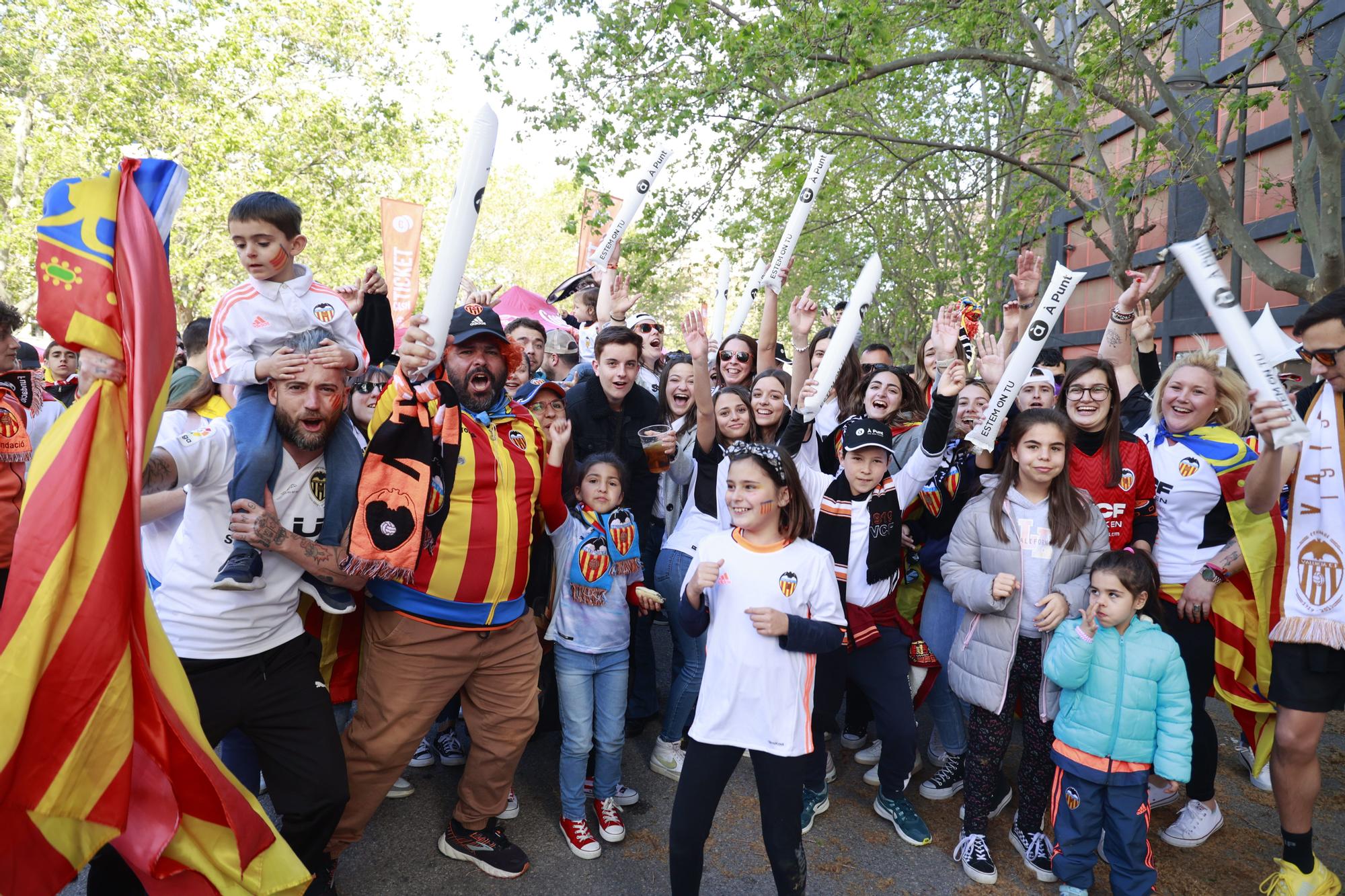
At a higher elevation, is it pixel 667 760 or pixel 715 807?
pixel 715 807

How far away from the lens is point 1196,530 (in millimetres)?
4055

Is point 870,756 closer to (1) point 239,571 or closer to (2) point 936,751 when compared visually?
(2) point 936,751

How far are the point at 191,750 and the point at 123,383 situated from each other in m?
1.05

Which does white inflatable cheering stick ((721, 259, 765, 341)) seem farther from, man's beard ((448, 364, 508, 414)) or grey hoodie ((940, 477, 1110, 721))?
man's beard ((448, 364, 508, 414))

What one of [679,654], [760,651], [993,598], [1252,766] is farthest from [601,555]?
[1252,766]

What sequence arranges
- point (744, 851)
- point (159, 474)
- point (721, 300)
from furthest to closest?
point (721, 300) → point (744, 851) → point (159, 474)

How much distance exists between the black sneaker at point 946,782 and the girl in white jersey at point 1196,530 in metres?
0.87

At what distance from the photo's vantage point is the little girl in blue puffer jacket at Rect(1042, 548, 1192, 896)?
328cm

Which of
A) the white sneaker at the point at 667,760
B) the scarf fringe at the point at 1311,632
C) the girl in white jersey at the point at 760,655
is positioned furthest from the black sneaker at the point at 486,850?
the scarf fringe at the point at 1311,632

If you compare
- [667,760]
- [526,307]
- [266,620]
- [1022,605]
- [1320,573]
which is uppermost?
[526,307]

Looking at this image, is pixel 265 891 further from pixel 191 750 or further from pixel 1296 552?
pixel 1296 552

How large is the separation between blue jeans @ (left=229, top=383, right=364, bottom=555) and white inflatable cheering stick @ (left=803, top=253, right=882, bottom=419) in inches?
82.2

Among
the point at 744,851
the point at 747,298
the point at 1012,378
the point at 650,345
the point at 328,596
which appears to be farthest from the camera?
the point at 747,298

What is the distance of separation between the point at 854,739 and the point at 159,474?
3793 mm
